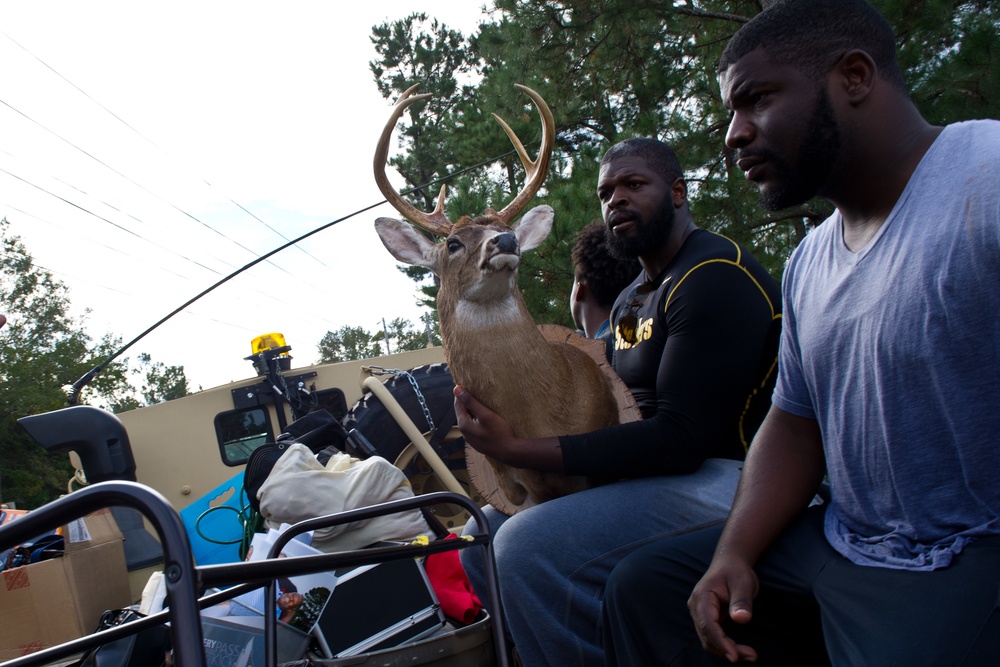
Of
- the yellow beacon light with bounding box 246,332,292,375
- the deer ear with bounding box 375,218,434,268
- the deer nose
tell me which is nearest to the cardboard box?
the deer ear with bounding box 375,218,434,268

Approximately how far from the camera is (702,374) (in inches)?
87.0

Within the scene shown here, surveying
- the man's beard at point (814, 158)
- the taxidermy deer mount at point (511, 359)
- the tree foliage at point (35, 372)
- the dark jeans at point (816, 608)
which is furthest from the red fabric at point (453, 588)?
the tree foliage at point (35, 372)

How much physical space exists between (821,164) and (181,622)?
60.4 inches

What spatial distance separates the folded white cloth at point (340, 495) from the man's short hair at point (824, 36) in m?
2.47

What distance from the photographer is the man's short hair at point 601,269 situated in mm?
4137

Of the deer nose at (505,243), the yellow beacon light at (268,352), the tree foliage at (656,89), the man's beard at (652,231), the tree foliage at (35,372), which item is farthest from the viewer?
the tree foliage at (35,372)

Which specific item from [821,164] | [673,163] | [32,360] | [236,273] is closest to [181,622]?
[821,164]

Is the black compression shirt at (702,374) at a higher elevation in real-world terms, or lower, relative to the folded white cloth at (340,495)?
higher

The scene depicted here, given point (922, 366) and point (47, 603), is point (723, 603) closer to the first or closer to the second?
point (922, 366)

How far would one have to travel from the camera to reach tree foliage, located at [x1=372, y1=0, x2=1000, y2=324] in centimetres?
510

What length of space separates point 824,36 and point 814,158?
28cm

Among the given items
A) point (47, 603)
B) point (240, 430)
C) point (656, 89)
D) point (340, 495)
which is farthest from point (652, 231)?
point (240, 430)

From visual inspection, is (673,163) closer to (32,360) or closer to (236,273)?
(236,273)

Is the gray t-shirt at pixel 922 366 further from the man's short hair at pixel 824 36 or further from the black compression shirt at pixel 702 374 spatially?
the black compression shirt at pixel 702 374
